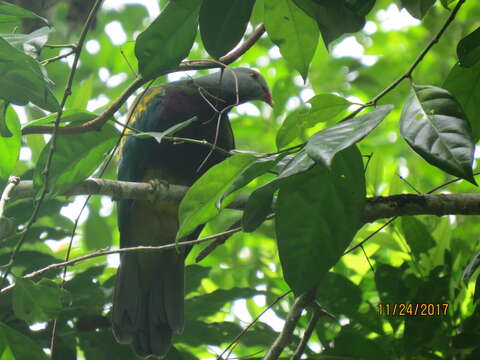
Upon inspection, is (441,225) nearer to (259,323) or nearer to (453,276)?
(453,276)

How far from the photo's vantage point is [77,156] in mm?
1602

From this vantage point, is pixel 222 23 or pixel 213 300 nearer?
pixel 222 23

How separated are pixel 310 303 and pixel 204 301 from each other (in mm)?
494

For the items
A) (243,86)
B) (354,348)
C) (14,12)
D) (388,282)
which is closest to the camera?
(14,12)

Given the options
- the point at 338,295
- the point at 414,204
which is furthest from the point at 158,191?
the point at 414,204

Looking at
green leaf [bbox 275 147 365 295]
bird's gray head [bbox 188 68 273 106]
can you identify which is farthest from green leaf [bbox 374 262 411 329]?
bird's gray head [bbox 188 68 273 106]

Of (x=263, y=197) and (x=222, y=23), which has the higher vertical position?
(x=222, y=23)

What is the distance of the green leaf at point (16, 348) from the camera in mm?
1355

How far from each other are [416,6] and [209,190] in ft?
1.84

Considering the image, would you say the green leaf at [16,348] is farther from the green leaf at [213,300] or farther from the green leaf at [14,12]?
the green leaf at [213,300]

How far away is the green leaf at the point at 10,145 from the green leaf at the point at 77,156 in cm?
10

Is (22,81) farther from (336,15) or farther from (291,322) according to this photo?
(291,322)

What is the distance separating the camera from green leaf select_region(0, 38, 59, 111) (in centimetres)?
123

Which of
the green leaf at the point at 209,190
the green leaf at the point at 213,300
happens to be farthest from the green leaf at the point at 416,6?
the green leaf at the point at 213,300
